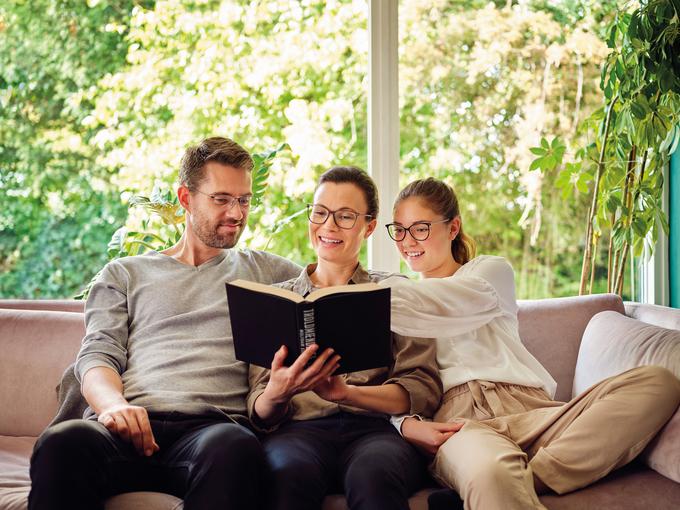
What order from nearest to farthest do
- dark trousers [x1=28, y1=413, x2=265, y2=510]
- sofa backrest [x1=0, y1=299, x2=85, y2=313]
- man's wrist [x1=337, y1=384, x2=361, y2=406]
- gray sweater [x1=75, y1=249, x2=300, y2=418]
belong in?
1. dark trousers [x1=28, y1=413, x2=265, y2=510]
2. man's wrist [x1=337, y1=384, x2=361, y2=406]
3. gray sweater [x1=75, y1=249, x2=300, y2=418]
4. sofa backrest [x1=0, y1=299, x2=85, y2=313]

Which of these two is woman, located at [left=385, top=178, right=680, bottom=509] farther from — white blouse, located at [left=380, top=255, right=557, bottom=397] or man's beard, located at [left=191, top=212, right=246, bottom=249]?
man's beard, located at [left=191, top=212, right=246, bottom=249]

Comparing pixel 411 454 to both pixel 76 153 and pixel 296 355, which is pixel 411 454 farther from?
pixel 76 153

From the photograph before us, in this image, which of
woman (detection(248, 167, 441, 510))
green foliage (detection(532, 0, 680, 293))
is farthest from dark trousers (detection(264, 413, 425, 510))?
green foliage (detection(532, 0, 680, 293))

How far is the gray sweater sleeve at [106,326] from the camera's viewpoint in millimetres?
1975

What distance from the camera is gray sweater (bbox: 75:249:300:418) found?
1958mm

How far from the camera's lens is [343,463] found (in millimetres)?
1767

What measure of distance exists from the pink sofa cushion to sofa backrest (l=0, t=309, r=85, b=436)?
1.59 metres

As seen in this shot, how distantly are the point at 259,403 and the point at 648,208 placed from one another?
1.77m

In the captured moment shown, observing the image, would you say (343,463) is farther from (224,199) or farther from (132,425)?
(224,199)

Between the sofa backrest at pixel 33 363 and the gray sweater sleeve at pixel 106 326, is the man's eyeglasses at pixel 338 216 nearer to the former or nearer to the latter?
the gray sweater sleeve at pixel 106 326

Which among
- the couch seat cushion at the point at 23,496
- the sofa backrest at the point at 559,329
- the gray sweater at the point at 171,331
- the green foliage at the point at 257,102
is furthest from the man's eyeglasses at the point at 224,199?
the green foliage at the point at 257,102

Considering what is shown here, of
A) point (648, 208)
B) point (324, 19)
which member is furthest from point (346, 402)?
point (324, 19)

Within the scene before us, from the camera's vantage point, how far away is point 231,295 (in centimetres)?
172

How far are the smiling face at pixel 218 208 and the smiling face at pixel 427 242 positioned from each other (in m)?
0.47
